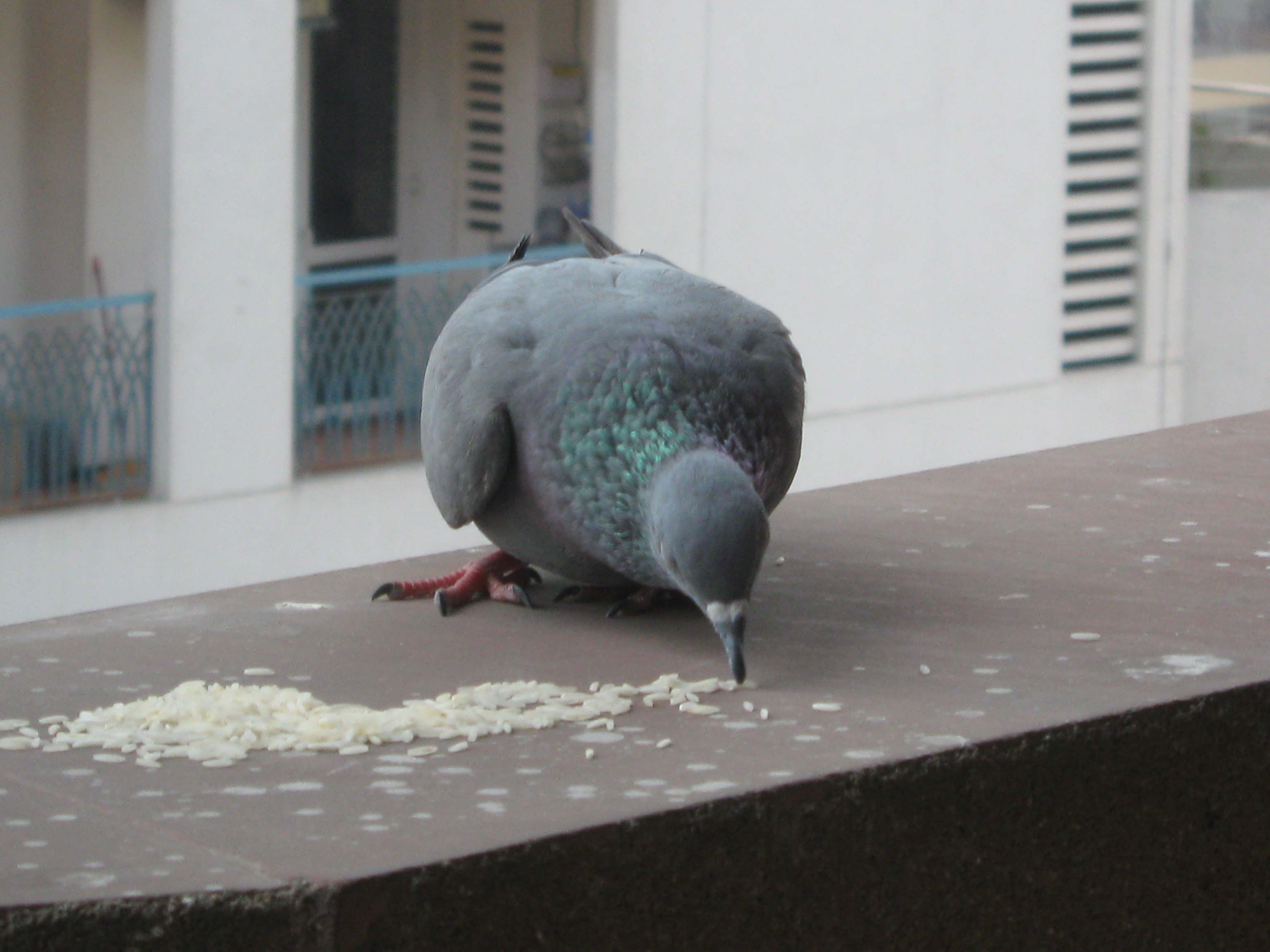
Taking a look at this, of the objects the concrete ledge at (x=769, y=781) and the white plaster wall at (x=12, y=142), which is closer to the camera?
the concrete ledge at (x=769, y=781)

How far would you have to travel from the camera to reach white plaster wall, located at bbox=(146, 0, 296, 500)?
908cm

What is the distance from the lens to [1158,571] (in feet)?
10.3

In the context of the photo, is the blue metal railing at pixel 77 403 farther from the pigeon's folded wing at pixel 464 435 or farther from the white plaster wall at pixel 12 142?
the pigeon's folded wing at pixel 464 435

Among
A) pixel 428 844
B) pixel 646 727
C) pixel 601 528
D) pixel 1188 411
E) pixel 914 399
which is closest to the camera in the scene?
pixel 428 844

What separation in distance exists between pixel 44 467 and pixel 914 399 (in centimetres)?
531

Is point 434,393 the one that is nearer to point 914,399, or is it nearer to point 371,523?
point 371,523

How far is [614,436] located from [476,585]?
473mm

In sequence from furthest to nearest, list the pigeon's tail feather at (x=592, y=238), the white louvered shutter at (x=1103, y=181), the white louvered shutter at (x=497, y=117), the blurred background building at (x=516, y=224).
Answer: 1. the white louvered shutter at (x=1103, y=181)
2. the white louvered shutter at (x=497, y=117)
3. the blurred background building at (x=516, y=224)
4. the pigeon's tail feather at (x=592, y=238)

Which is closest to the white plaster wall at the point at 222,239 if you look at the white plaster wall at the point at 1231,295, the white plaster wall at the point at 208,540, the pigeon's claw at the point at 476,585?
the white plaster wall at the point at 208,540

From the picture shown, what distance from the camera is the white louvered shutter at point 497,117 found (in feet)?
37.1

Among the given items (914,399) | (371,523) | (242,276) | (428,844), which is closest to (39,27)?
(242,276)

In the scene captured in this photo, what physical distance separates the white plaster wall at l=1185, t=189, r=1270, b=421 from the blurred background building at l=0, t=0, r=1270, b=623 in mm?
27

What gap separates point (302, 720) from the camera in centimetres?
239

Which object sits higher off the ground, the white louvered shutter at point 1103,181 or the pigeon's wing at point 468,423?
the white louvered shutter at point 1103,181
